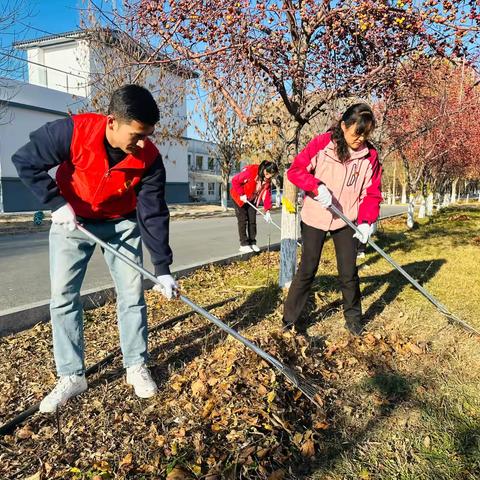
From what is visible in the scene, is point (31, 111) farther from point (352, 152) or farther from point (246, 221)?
point (352, 152)

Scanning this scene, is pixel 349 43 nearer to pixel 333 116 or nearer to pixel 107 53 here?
pixel 333 116

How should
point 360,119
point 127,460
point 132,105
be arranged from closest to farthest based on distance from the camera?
1. point 127,460
2. point 132,105
3. point 360,119

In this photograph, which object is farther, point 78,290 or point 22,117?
point 22,117

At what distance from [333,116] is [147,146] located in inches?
218

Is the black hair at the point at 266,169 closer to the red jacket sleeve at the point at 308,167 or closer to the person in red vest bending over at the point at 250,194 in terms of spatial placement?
the person in red vest bending over at the point at 250,194

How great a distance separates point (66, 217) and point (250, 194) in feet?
16.5

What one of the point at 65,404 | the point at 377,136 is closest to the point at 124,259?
the point at 65,404

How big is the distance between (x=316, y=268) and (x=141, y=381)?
5.30 feet

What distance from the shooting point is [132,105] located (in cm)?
205

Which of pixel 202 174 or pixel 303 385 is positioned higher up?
pixel 202 174

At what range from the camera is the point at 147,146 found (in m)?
2.34

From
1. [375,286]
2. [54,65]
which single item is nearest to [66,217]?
[375,286]

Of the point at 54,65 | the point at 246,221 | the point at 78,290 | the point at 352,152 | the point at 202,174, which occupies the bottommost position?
the point at 246,221

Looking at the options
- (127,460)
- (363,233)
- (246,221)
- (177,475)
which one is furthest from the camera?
(246,221)
